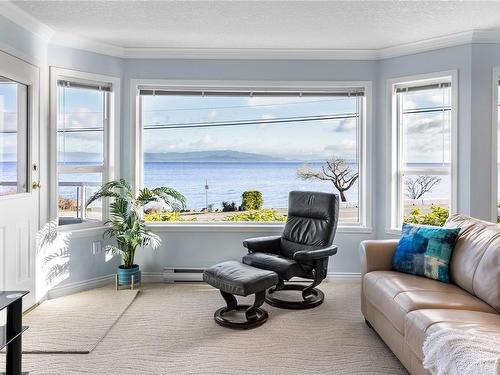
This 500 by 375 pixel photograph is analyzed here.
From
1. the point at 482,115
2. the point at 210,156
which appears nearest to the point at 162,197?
the point at 210,156

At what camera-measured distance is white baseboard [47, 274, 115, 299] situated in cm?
373

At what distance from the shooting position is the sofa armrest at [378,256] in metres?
2.97

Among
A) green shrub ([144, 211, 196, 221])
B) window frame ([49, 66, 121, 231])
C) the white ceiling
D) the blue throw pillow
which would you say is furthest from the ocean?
the blue throw pillow

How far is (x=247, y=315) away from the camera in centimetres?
305

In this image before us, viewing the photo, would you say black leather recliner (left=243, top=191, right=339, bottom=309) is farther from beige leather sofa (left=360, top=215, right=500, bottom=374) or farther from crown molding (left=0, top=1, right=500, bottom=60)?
crown molding (left=0, top=1, right=500, bottom=60)

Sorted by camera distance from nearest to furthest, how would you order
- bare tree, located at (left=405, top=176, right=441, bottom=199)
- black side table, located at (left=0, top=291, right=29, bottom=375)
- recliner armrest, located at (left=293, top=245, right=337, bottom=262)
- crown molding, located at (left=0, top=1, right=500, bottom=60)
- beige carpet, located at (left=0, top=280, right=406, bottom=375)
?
black side table, located at (left=0, top=291, right=29, bottom=375)
beige carpet, located at (left=0, top=280, right=406, bottom=375)
recliner armrest, located at (left=293, top=245, right=337, bottom=262)
crown molding, located at (left=0, top=1, right=500, bottom=60)
bare tree, located at (left=405, top=176, right=441, bottom=199)

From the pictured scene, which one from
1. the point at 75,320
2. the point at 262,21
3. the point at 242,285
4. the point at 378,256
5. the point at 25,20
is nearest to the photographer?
the point at 242,285

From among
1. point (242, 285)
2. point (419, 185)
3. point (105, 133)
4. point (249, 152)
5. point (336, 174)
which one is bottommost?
point (242, 285)

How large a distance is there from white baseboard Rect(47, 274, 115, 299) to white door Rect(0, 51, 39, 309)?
0.28 m

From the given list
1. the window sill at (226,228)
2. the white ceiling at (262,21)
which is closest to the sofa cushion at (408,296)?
the window sill at (226,228)

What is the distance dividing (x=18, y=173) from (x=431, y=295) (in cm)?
349

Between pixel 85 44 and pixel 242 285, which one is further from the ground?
pixel 85 44

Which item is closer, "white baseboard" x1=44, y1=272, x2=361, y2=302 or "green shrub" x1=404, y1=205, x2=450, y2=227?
"white baseboard" x1=44, y1=272, x2=361, y2=302

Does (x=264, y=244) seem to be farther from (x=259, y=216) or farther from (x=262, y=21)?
(x=262, y=21)
